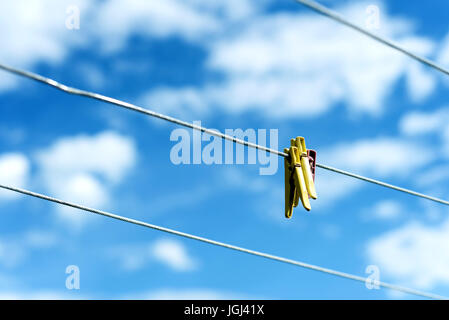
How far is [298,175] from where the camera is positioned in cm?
696

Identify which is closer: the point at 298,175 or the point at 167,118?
the point at 167,118

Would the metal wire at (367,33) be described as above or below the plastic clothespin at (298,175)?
above

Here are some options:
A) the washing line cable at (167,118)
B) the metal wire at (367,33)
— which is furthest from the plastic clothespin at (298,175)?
the metal wire at (367,33)

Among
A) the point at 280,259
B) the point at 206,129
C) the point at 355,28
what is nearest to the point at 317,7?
the point at 355,28

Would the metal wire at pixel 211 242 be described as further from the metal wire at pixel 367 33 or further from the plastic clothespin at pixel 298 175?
the metal wire at pixel 367 33

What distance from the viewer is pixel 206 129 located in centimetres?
646

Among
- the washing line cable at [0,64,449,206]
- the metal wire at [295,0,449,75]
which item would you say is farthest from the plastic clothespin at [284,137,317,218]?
the metal wire at [295,0,449,75]

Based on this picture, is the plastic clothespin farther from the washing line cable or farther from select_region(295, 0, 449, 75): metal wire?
select_region(295, 0, 449, 75): metal wire

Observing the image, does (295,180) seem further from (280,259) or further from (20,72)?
(20,72)

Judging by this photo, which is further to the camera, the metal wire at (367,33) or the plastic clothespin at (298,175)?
the plastic clothespin at (298,175)

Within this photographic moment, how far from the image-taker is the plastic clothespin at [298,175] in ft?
22.6

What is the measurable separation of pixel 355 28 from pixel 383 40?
1.41 ft

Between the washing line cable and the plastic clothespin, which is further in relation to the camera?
the plastic clothespin

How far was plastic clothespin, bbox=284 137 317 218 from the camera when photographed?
6879mm
